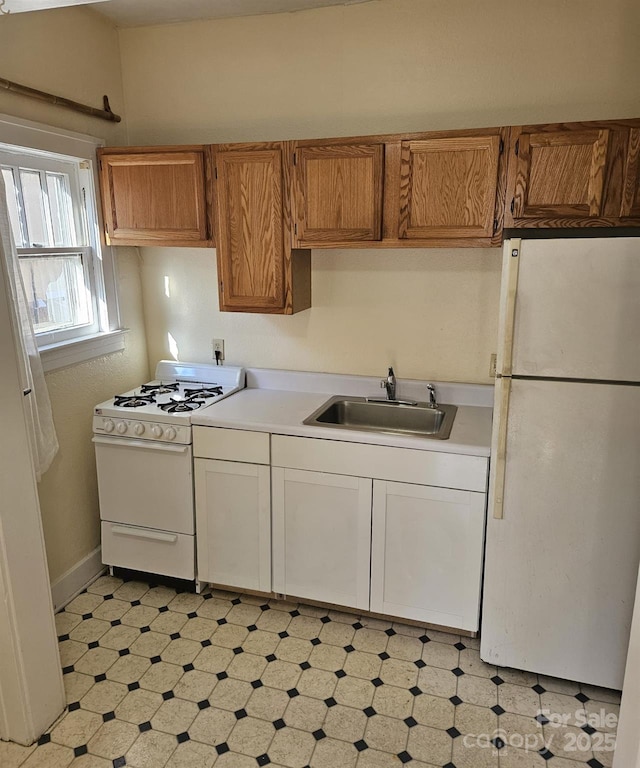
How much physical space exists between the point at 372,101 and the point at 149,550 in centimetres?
238

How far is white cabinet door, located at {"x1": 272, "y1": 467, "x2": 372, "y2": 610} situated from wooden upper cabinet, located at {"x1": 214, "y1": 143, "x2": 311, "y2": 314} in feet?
2.75

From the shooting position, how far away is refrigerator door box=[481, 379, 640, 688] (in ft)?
6.65

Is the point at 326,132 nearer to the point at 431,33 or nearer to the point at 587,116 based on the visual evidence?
the point at 431,33

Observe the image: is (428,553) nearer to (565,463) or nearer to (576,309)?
(565,463)

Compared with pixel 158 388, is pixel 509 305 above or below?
above

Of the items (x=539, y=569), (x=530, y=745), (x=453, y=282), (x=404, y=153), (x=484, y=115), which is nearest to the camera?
(x=530, y=745)

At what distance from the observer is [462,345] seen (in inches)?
111

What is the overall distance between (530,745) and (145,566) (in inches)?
72.1

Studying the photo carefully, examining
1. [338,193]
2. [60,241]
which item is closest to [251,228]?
[338,193]

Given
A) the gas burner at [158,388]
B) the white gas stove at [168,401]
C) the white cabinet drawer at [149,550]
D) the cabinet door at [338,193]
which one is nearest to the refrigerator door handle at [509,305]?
the cabinet door at [338,193]

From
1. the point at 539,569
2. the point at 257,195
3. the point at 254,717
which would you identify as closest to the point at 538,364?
the point at 539,569

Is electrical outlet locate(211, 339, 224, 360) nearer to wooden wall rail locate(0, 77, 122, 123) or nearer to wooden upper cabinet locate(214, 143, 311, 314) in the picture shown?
wooden upper cabinet locate(214, 143, 311, 314)

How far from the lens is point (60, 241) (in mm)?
2803

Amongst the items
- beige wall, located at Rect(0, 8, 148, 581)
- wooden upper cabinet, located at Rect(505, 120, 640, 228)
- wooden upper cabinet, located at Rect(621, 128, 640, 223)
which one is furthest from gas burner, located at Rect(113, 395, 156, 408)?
wooden upper cabinet, located at Rect(621, 128, 640, 223)
